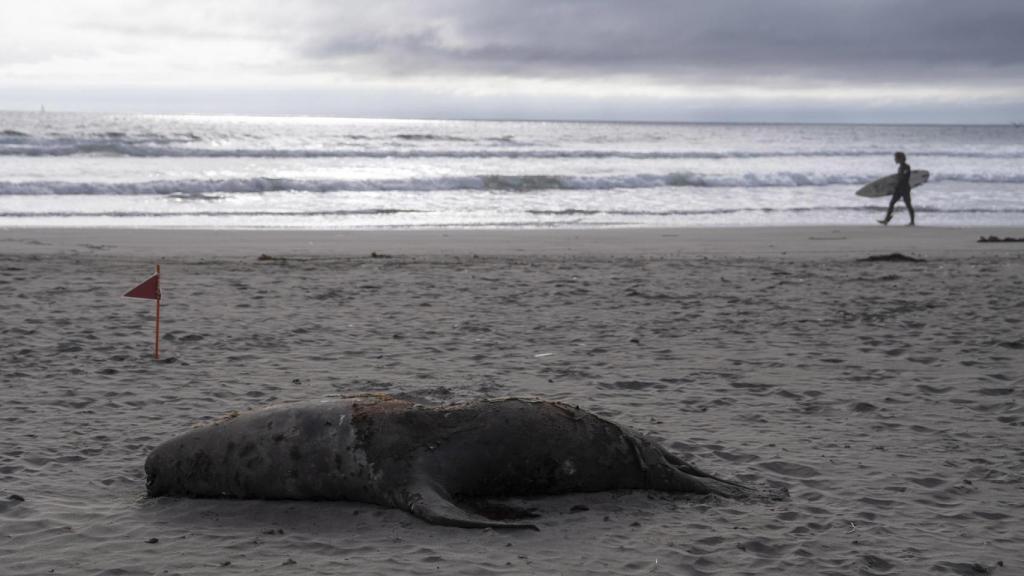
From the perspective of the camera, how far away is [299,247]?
1596 cm

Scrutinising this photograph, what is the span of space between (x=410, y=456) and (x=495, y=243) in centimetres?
1245

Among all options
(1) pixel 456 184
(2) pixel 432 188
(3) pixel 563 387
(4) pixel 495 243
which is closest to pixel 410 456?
(3) pixel 563 387

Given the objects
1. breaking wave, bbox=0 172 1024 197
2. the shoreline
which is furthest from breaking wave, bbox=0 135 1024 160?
the shoreline

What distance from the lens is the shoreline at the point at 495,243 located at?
50.0 ft

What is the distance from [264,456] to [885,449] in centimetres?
346

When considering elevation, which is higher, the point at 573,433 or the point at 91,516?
the point at 573,433

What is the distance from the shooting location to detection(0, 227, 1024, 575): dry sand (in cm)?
428

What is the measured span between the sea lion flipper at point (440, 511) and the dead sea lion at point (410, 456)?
0.08ft

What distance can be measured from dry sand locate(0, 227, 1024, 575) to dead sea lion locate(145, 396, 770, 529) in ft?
0.38

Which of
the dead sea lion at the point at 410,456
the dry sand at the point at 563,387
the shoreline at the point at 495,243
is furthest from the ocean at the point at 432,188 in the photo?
the dead sea lion at the point at 410,456

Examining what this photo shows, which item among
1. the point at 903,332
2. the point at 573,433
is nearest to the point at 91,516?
the point at 573,433

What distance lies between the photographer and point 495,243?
17109 mm

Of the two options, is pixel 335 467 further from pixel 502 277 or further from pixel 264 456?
pixel 502 277

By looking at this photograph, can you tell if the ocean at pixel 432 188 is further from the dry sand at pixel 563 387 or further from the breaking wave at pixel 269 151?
the dry sand at pixel 563 387
